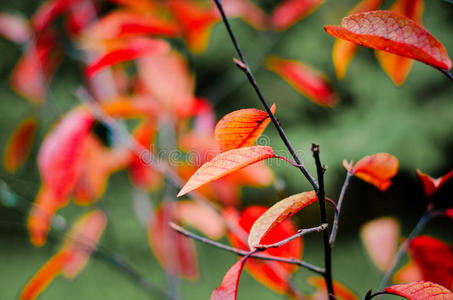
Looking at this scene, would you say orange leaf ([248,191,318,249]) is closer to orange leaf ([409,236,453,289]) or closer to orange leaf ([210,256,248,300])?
orange leaf ([210,256,248,300])

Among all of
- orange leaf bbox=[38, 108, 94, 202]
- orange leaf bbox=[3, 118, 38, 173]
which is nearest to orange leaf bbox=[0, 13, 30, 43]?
orange leaf bbox=[3, 118, 38, 173]

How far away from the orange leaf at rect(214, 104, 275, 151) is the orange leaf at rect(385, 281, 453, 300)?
157 millimetres

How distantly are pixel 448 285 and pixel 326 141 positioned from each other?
245cm

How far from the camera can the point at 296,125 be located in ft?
9.79

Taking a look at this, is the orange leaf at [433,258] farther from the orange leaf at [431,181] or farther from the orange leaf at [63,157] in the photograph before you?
the orange leaf at [63,157]

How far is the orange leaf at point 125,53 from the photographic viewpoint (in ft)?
1.54

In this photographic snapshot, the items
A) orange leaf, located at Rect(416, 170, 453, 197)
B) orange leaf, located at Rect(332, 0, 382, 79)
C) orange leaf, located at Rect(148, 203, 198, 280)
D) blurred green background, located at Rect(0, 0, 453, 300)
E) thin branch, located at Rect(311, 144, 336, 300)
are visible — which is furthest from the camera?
blurred green background, located at Rect(0, 0, 453, 300)

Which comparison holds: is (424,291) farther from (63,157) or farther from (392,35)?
(63,157)

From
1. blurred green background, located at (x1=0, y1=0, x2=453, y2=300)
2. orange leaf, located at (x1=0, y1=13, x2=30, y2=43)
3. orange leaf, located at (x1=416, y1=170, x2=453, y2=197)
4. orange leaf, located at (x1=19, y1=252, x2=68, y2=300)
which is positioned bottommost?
blurred green background, located at (x1=0, y1=0, x2=453, y2=300)

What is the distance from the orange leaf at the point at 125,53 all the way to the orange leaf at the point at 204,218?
306 millimetres

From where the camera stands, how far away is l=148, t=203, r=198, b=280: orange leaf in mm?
660

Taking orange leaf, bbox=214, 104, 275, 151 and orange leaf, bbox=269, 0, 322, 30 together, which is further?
orange leaf, bbox=269, 0, 322, 30

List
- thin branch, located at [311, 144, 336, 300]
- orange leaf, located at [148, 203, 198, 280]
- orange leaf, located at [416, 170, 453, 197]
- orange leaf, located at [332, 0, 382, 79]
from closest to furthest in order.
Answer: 1. thin branch, located at [311, 144, 336, 300]
2. orange leaf, located at [416, 170, 453, 197]
3. orange leaf, located at [332, 0, 382, 79]
4. orange leaf, located at [148, 203, 198, 280]

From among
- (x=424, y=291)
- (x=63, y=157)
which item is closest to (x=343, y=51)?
(x=424, y=291)
